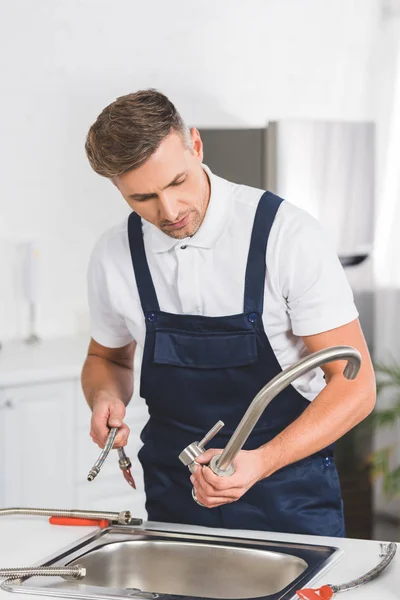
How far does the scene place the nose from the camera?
188cm

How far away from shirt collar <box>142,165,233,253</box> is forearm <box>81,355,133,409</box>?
33 cm

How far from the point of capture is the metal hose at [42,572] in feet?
5.13

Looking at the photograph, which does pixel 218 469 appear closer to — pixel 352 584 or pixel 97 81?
pixel 352 584

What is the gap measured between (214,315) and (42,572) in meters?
0.70

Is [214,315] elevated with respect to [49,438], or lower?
elevated

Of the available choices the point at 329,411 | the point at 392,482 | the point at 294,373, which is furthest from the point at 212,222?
the point at 392,482

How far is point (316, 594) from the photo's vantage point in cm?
144

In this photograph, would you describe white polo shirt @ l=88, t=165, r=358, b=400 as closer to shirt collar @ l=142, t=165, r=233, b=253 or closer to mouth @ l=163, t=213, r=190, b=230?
shirt collar @ l=142, t=165, r=233, b=253

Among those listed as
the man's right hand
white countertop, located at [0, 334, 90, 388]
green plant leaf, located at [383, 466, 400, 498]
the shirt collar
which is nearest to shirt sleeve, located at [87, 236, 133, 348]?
the shirt collar

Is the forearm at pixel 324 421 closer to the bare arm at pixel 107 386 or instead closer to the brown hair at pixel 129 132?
the bare arm at pixel 107 386

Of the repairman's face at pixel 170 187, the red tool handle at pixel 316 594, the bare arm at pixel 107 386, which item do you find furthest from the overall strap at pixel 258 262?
the red tool handle at pixel 316 594

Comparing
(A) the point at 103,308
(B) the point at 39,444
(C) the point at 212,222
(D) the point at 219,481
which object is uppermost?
(C) the point at 212,222

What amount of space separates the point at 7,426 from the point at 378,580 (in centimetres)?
215

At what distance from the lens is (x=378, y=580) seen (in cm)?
154
